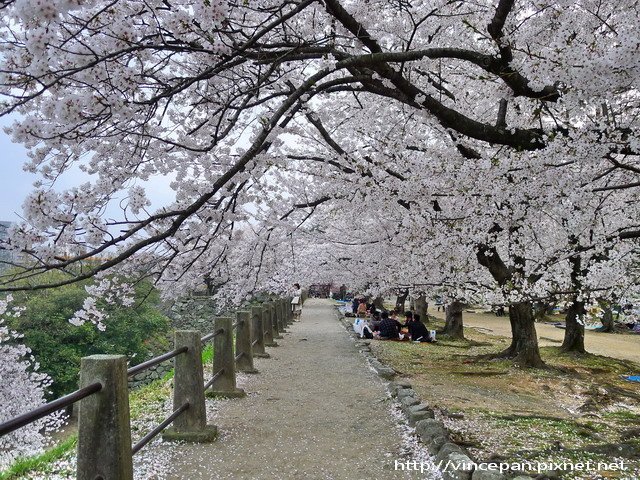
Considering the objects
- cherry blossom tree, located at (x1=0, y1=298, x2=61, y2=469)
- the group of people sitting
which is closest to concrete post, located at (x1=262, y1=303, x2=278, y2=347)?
the group of people sitting

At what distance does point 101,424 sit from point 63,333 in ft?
61.9

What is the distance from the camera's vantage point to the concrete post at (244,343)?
26.9 feet

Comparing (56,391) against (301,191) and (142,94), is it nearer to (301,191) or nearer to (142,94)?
(301,191)

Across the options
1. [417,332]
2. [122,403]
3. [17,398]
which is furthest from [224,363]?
[17,398]

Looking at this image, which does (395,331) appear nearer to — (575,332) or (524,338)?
(524,338)

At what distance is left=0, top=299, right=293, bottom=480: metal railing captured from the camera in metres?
2.85

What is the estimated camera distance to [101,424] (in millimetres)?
2875

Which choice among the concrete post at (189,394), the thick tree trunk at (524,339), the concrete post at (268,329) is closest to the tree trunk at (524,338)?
the thick tree trunk at (524,339)

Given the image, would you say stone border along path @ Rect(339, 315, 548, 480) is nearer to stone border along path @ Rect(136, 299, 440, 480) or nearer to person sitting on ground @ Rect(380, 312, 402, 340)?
stone border along path @ Rect(136, 299, 440, 480)

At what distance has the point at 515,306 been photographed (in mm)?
11203

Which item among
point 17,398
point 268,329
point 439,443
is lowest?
point 17,398

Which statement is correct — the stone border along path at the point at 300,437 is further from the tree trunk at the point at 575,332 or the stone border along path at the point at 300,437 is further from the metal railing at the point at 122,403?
the tree trunk at the point at 575,332

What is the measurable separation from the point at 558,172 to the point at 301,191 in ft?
21.3

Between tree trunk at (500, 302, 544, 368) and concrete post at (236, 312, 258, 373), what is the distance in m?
6.15
